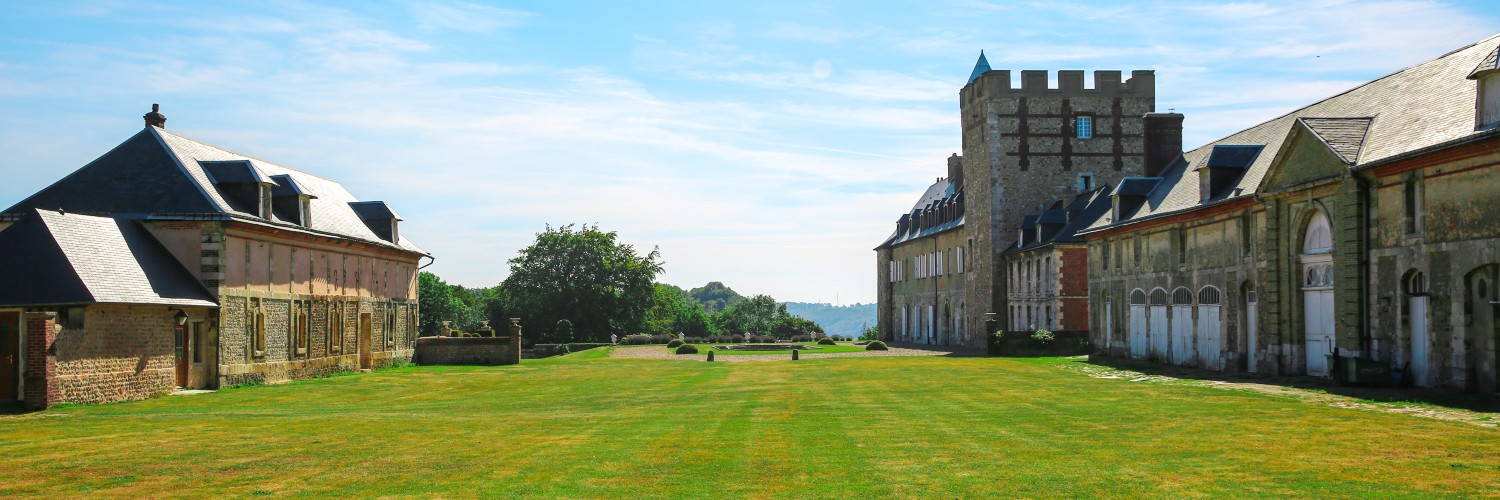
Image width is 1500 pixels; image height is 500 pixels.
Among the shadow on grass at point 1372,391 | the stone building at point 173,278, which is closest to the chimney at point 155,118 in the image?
the stone building at point 173,278

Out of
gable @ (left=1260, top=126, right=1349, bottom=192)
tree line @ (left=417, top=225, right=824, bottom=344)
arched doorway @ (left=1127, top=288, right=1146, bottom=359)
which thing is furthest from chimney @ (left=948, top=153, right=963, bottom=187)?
gable @ (left=1260, top=126, right=1349, bottom=192)

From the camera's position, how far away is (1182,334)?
117ft

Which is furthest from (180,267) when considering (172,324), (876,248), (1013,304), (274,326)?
(876,248)

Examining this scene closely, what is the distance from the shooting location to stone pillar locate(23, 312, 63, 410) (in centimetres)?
2280

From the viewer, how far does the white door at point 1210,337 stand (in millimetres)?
32806

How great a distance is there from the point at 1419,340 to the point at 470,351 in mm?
35326

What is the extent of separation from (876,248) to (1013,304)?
2905 centimetres

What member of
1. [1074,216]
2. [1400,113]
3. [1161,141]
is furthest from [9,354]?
[1074,216]

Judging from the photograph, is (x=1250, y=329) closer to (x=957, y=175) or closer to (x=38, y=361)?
(x=38, y=361)

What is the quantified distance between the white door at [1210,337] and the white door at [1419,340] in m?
9.74

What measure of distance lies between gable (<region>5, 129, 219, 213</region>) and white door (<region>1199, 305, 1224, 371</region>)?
2740 centimetres

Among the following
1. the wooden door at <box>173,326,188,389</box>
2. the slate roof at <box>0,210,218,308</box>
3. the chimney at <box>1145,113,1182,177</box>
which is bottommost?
the wooden door at <box>173,326,188,389</box>

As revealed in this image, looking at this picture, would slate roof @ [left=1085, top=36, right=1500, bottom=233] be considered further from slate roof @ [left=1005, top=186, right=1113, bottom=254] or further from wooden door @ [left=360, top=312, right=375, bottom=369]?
wooden door @ [left=360, top=312, right=375, bottom=369]

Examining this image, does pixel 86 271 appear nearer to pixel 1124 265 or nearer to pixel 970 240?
pixel 1124 265
